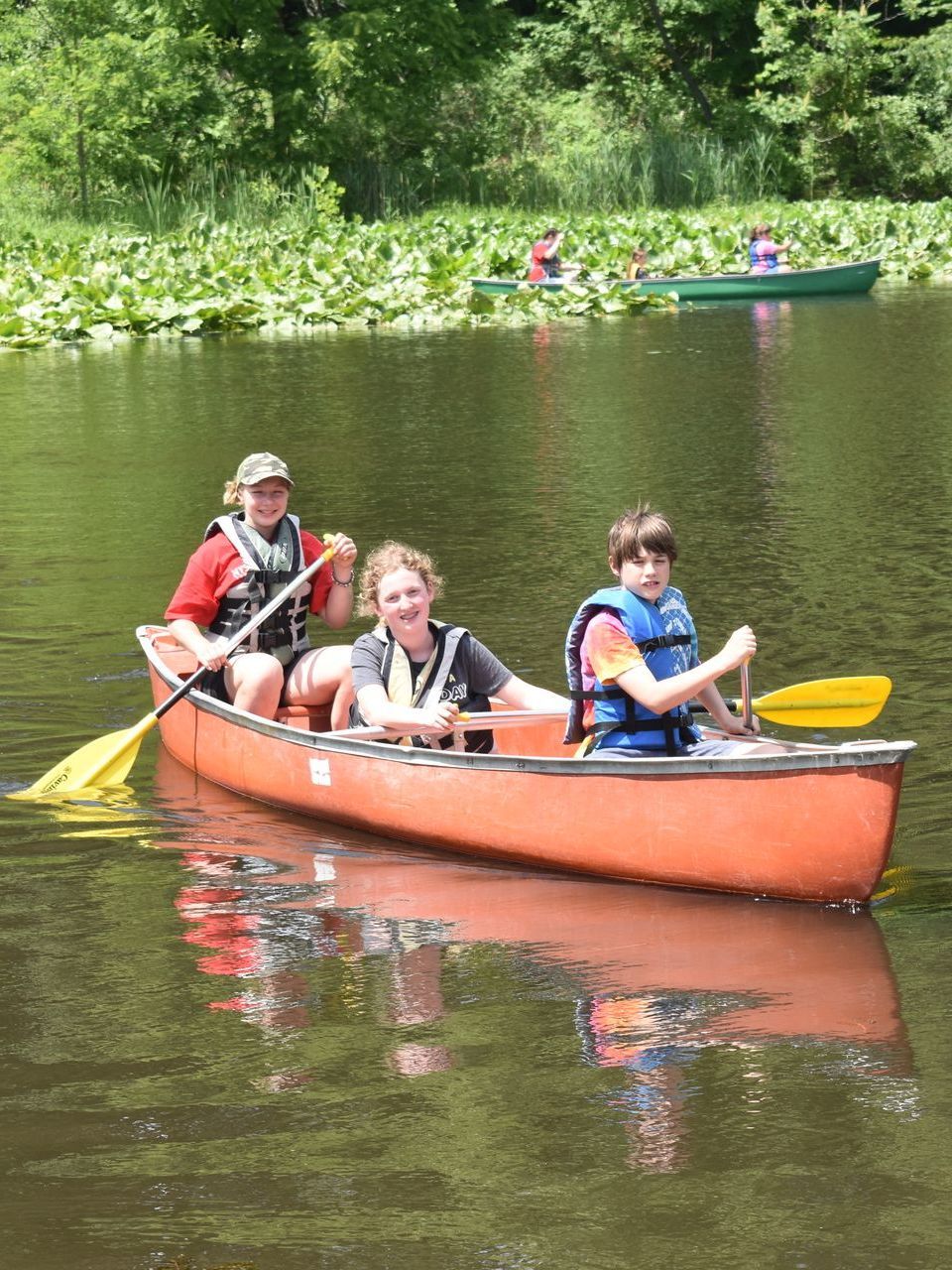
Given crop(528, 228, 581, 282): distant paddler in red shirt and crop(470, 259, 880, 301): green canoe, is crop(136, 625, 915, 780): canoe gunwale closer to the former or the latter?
crop(470, 259, 880, 301): green canoe

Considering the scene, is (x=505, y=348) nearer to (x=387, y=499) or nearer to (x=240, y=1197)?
(x=387, y=499)

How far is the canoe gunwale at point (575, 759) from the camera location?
4344 mm

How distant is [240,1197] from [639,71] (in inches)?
1404

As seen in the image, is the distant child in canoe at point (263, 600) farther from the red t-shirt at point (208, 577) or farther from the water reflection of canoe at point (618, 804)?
the water reflection of canoe at point (618, 804)

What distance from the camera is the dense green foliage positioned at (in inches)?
1103

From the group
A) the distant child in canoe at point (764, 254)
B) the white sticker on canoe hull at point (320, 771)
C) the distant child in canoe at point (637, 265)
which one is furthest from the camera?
the distant child in canoe at point (764, 254)

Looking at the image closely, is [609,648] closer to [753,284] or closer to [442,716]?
[442,716]

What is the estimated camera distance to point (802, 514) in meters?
9.70

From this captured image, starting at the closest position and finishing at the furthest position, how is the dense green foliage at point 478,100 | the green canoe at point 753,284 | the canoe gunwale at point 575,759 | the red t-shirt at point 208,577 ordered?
the canoe gunwale at point 575,759
the red t-shirt at point 208,577
the green canoe at point 753,284
the dense green foliage at point 478,100

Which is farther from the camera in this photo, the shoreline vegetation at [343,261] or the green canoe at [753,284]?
the green canoe at [753,284]

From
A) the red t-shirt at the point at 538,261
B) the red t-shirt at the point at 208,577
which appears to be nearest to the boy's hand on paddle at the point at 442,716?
the red t-shirt at the point at 208,577

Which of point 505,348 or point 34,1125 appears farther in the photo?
point 505,348

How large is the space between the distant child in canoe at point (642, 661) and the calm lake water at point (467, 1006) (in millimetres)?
419

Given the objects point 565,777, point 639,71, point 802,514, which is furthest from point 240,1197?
point 639,71
